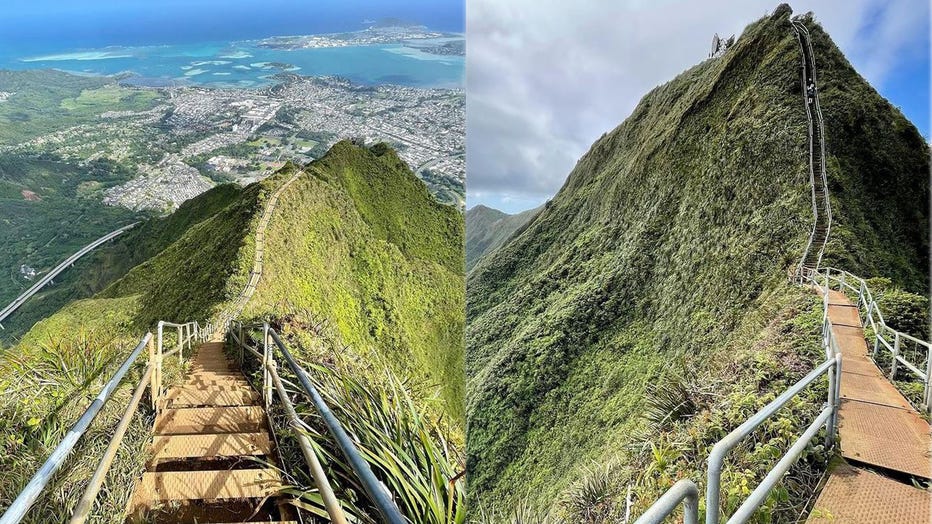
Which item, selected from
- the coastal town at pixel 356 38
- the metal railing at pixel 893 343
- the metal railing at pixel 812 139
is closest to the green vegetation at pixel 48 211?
the coastal town at pixel 356 38

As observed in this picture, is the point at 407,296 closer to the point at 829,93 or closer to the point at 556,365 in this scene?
the point at 556,365

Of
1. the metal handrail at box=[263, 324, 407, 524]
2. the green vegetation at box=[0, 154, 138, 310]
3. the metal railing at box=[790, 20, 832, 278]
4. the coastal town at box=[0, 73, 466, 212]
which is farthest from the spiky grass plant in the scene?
the green vegetation at box=[0, 154, 138, 310]

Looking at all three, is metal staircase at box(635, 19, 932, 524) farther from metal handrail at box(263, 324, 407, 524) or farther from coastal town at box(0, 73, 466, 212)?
coastal town at box(0, 73, 466, 212)

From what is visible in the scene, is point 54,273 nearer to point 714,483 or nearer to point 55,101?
point 714,483

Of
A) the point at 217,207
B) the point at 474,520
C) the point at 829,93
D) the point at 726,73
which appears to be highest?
the point at 726,73

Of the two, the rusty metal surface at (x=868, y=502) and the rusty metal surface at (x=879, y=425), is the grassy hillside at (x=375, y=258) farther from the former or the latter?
the rusty metal surface at (x=868, y=502)

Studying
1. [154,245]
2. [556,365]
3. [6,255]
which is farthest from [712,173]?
[6,255]

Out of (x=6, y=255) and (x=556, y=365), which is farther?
(x=6, y=255)

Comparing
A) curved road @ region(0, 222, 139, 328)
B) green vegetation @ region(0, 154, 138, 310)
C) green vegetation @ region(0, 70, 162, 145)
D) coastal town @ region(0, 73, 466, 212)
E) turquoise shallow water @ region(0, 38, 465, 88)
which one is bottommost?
curved road @ region(0, 222, 139, 328)
